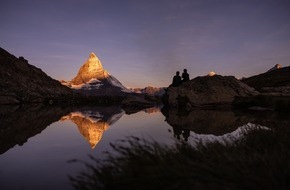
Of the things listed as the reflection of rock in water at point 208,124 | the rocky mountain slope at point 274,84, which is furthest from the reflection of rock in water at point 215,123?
the rocky mountain slope at point 274,84

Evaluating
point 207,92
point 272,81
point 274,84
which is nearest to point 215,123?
point 207,92

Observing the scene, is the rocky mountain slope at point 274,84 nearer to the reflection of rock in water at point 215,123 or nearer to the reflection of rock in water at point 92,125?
the reflection of rock in water at point 215,123

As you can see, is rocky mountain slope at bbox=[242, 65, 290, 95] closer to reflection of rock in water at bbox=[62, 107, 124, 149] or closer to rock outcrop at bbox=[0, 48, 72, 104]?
reflection of rock in water at bbox=[62, 107, 124, 149]

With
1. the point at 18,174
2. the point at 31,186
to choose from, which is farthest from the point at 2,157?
the point at 31,186

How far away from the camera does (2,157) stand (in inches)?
296

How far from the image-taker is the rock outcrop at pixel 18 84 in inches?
1898

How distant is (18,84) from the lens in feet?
205

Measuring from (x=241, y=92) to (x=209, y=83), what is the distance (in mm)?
3431

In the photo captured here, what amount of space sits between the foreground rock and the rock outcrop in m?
24.3

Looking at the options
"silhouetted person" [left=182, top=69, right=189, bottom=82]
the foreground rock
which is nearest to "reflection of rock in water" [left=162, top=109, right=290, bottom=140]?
the foreground rock

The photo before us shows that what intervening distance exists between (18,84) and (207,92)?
145 ft

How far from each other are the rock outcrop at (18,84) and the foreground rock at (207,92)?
24.3m

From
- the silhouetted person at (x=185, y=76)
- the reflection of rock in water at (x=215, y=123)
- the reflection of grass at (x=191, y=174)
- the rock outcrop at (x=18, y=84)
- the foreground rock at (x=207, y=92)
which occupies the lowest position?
the reflection of rock in water at (x=215, y=123)

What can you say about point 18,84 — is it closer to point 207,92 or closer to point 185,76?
point 185,76
